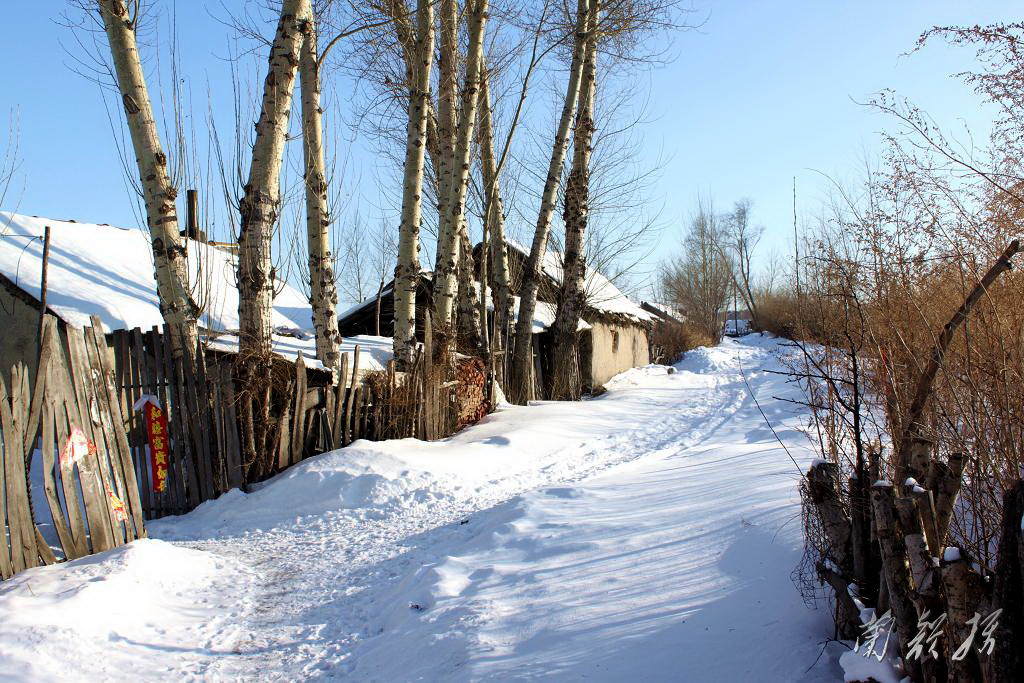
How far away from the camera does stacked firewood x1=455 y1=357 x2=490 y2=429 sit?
375 inches

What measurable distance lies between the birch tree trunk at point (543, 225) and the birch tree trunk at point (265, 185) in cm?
624

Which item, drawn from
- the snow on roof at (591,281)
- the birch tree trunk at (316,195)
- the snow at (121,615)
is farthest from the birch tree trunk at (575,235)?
the snow at (121,615)

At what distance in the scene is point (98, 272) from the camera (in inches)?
455

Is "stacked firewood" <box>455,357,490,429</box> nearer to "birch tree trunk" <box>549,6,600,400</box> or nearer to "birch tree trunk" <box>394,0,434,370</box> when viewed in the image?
"birch tree trunk" <box>394,0,434,370</box>

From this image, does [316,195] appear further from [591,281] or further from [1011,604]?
[591,281]

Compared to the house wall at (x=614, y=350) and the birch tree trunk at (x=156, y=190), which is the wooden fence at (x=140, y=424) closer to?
the birch tree trunk at (x=156, y=190)

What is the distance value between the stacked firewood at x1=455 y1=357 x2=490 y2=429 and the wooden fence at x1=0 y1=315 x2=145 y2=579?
5013 millimetres

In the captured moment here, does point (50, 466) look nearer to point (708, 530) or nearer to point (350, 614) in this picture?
point (350, 614)

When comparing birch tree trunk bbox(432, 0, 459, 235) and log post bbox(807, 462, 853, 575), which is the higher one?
birch tree trunk bbox(432, 0, 459, 235)

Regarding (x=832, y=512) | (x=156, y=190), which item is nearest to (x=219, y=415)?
(x=156, y=190)

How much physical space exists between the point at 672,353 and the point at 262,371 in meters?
25.7

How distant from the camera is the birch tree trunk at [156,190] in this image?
6.26 meters

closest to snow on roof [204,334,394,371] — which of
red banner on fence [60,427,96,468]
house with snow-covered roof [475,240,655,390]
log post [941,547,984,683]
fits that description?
red banner on fence [60,427,96,468]

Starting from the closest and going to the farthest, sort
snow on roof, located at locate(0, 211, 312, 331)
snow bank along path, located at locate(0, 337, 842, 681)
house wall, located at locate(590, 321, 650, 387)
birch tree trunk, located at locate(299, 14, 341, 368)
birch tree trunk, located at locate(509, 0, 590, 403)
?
snow bank along path, located at locate(0, 337, 842, 681) < birch tree trunk, located at locate(299, 14, 341, 368) < snow on roof, located at locate(0, 211, 312, 331) < birch tree trunk, located at locate(509, 0, 590, 403) < house wall, located at locate(590, 321, 650, 387)
